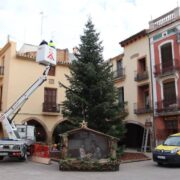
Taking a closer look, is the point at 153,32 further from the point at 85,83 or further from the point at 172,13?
the point at 85,83

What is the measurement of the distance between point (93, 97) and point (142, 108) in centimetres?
869

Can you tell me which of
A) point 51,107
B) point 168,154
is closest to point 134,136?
point 51,107

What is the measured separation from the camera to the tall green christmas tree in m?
17.6

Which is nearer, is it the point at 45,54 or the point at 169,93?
the point at 45,54

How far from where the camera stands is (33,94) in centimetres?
2844

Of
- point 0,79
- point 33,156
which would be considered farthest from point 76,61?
point 0,79

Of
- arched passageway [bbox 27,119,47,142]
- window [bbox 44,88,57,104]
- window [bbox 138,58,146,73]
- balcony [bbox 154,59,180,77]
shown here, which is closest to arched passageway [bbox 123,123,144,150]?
window [bbox 138,58,146,73]

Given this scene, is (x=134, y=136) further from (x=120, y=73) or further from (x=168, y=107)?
(x=168, y=107)

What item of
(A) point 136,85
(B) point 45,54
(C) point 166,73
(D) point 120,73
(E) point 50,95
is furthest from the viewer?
(E) point 50,95

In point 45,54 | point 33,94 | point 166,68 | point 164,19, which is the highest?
point 164,19

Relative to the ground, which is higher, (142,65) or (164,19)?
(164,19)

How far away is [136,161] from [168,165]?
218 centimetres

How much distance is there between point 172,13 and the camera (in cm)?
2408

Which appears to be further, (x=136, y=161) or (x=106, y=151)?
(x=136, y=161)
